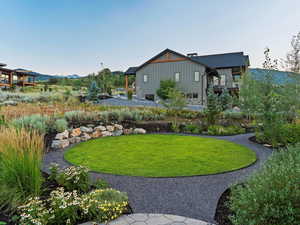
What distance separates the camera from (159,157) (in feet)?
16.6

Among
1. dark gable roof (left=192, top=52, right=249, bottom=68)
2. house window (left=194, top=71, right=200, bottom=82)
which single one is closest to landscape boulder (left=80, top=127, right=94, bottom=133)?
house window (left=194, top=71, right=200, bottom=82)

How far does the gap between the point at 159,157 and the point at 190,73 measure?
1780 cm

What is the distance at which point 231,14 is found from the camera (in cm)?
1173

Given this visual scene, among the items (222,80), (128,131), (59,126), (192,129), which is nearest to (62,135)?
(59,126)


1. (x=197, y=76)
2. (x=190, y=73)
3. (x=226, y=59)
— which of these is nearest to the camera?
(x=197, y=76)

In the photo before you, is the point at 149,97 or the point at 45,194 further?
the point at 149,97

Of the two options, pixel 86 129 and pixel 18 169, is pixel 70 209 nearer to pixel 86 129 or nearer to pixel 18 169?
pixel 18 169

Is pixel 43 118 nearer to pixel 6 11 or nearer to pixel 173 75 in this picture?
pixel 6 11

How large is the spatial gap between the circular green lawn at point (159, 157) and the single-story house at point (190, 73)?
608 inches

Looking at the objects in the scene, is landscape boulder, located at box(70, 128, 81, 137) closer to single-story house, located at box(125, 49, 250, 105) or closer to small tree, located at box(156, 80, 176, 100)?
small tree, located at box(156, 80, 176, 100)

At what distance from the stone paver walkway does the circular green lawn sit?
141 centimetres

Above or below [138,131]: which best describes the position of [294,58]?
above

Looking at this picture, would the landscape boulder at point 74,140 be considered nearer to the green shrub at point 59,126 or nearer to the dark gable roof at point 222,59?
the green shrub at point 59,126

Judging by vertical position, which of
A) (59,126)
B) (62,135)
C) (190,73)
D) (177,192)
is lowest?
(177,192)
